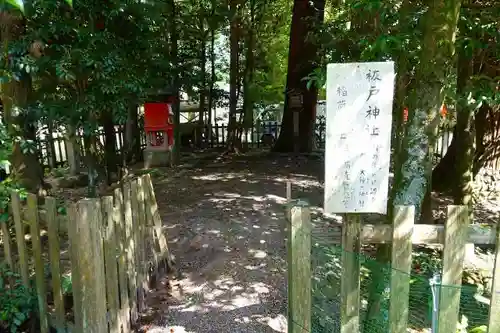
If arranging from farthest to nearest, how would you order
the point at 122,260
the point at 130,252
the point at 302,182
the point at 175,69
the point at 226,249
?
the point at 175,69, the point at 302,182, the point at 226,249, the point at 130,252, the point at 122,260

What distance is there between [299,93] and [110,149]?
17.5 feet

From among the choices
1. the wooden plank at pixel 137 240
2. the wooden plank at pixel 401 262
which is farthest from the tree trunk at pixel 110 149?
the wooden plank at pixel 401 262

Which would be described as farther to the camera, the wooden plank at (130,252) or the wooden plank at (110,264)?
the wooden plank at (130,252)

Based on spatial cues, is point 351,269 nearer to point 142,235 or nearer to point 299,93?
point 142,235

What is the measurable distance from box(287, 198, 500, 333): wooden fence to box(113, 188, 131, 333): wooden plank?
4.30 ft

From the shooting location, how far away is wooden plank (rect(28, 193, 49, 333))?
108 inches

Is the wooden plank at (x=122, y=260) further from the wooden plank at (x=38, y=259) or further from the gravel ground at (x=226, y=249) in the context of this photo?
the wooden plank at (x=38, y=259)

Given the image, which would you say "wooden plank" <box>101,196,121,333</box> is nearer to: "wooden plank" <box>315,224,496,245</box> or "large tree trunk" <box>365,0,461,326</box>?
"wooden plank" <box>315,224,496,245</box>

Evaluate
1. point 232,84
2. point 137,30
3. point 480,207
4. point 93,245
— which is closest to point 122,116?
point 137,30

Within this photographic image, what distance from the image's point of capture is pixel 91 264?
8.29 ft

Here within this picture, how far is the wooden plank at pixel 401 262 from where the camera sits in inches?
80.7

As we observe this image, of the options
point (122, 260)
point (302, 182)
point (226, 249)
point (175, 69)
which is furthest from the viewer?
point (175, 69)

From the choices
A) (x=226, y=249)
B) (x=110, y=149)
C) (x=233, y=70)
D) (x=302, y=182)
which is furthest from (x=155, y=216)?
(x=233, y=70)

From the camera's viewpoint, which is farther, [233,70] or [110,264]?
[233,70]
